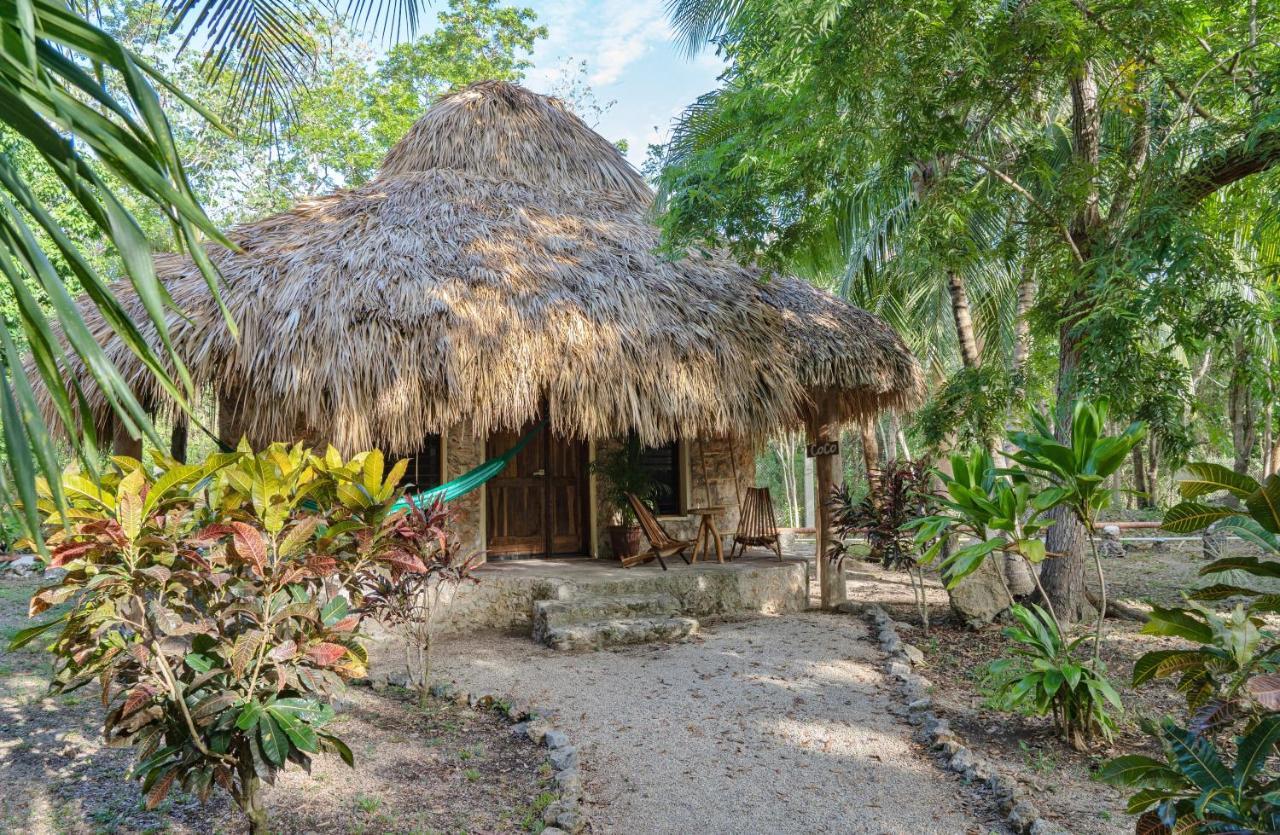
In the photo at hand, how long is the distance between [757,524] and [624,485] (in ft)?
4.16

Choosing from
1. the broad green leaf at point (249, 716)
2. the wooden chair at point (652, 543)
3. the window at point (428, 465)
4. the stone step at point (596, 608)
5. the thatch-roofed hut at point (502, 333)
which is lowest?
the stone step at point (596, 608)

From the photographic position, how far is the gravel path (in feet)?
9.40

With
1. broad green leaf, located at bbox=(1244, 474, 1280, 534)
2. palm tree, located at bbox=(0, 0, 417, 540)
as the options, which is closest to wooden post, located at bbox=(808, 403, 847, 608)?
broad green leaf, located at bbox=(1244, 474, 1280, 534)

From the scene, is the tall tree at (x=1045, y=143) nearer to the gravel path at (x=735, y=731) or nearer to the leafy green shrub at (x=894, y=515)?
the leafy green shrub at (x=894, y=515)

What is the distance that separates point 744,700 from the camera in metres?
4.17

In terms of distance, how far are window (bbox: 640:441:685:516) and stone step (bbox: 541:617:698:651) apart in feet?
7.33

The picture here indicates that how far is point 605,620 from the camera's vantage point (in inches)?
219

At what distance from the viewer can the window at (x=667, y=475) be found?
25.5ft

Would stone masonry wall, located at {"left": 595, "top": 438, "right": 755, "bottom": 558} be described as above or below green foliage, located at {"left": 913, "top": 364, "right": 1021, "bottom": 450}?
below

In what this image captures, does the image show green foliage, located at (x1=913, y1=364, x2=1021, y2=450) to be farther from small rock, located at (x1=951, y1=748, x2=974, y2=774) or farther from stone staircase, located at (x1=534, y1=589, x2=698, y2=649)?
small rock, located at (x1=951, y1=748, x2=974, y2=774)

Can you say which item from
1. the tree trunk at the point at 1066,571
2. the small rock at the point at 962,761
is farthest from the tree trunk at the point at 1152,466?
the small rock at the point at 962,761

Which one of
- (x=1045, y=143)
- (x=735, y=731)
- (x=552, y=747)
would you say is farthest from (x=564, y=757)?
(x=1045, y=143)

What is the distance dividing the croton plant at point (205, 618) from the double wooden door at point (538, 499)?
474cm

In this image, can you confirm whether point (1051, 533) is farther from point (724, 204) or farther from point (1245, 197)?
point (724, 204)
